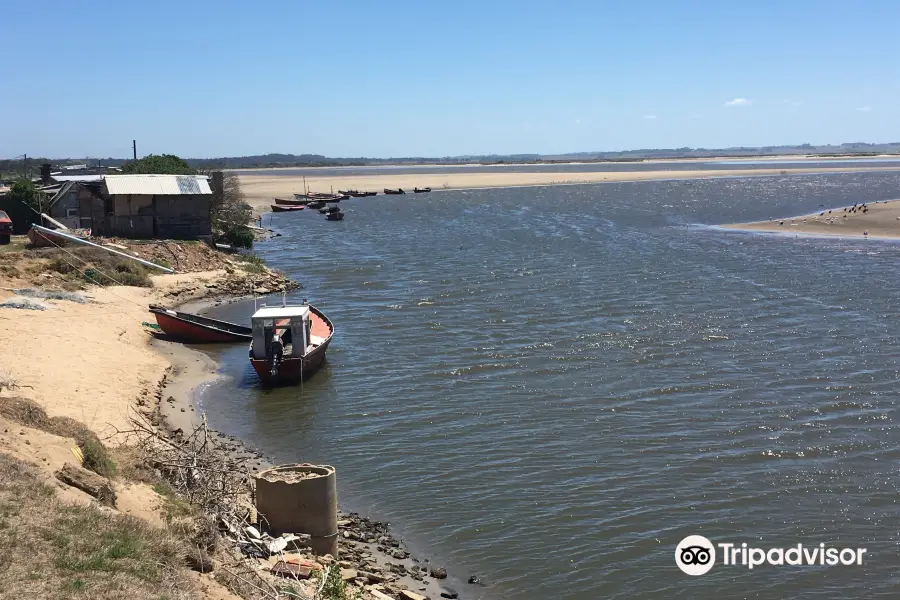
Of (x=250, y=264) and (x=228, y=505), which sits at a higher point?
(x=250, y=264)

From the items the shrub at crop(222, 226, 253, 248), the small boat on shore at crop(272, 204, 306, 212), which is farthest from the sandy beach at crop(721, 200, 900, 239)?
the small boat on shore at crop(272, 204, 306, 212)

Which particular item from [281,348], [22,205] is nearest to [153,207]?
[22,205]

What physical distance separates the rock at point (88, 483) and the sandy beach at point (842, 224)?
56.6 metres

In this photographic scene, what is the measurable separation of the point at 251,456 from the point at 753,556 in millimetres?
10425

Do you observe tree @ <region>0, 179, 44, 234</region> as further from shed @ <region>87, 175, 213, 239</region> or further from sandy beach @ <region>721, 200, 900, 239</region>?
sandy beach @ <region>721, 200, 900, 239</region>

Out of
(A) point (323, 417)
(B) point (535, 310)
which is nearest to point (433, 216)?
(B) point (535, 310)

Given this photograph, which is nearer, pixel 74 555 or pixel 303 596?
pixel 74 555

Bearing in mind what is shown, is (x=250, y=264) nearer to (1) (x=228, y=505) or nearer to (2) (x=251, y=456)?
(2) (x=251, y=456)

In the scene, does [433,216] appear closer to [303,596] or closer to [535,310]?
[535,310]

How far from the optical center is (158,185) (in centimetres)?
4578

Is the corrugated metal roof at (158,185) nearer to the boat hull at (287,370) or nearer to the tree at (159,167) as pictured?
the tree at (159,167)

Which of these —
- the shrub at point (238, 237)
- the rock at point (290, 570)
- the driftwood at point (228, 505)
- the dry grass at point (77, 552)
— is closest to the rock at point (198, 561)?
the driftwood at point (228, 505)

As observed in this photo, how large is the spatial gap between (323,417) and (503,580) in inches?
370

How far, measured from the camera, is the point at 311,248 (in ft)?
190
